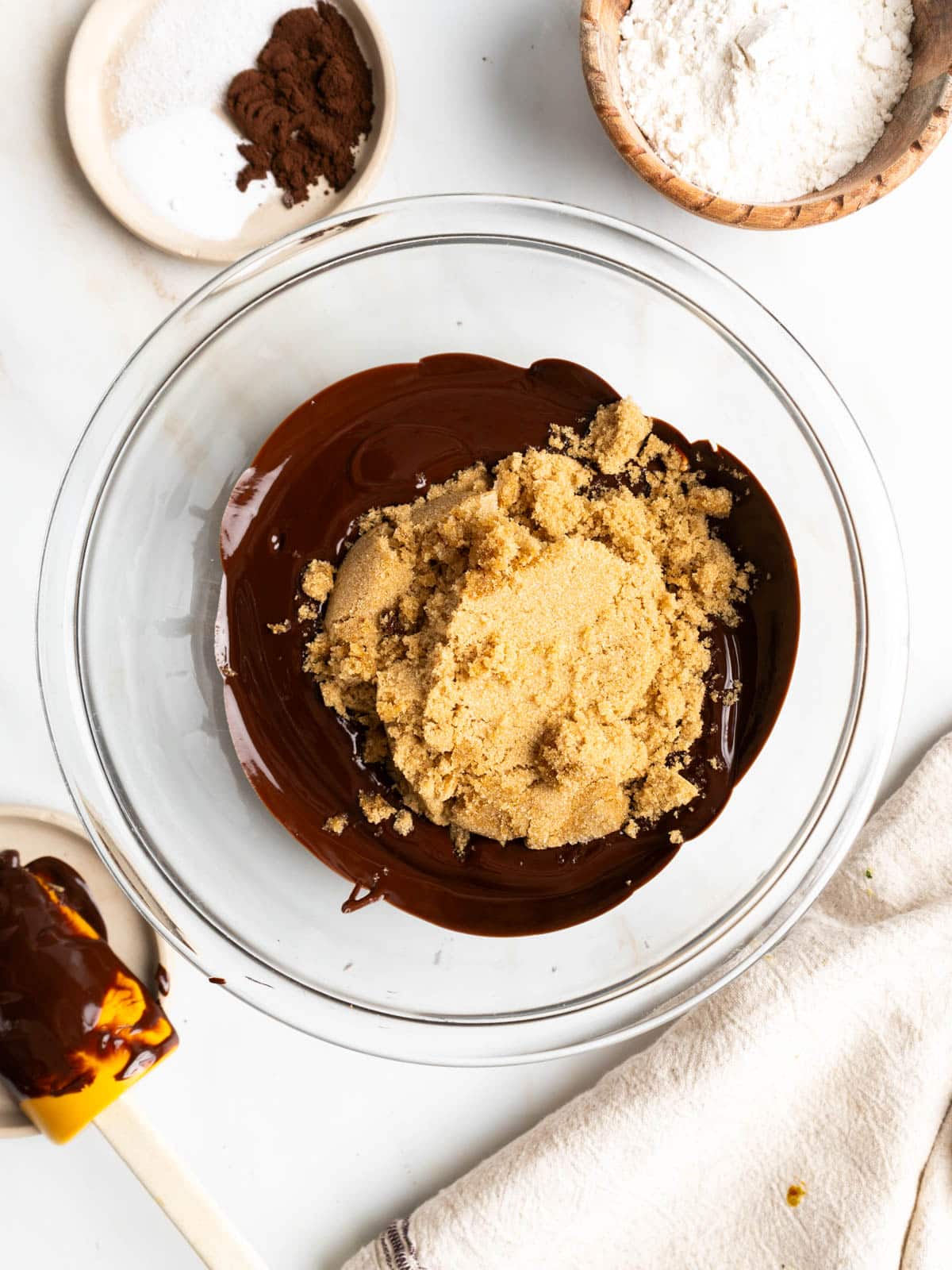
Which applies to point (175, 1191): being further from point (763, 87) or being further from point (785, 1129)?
point (763, 87)

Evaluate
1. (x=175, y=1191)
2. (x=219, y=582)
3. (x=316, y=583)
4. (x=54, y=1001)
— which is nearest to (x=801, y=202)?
(x=316, y=583)

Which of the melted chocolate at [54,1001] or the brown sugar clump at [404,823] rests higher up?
the brown sugar clump at [404,823]

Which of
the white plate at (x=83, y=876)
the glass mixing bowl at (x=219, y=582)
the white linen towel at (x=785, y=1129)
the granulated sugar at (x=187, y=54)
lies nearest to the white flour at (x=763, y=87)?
the glass mixing bowl at (x=219, y=582)

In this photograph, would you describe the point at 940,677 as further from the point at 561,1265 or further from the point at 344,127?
the point at 344,127

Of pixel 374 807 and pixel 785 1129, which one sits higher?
pixel 374 807

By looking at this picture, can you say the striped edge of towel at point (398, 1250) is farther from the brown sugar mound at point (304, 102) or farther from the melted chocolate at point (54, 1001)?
the brown sugar mound at point (304, 102)

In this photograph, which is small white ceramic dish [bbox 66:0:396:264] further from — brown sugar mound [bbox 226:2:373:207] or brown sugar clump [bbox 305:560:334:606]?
brown sugar clump [bbox 305:560:334:606]

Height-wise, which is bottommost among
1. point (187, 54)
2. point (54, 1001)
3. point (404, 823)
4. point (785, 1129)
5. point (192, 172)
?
point (54, 1001)
